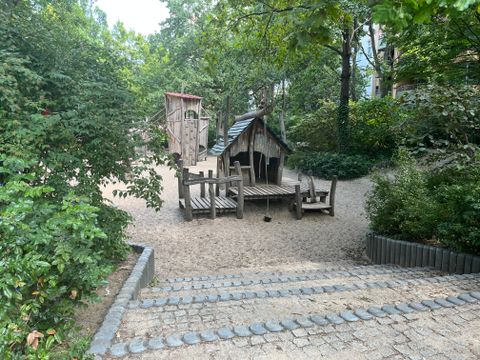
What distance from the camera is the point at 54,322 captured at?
8.00 feet

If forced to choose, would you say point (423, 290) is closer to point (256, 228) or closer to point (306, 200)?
point (256, 228)

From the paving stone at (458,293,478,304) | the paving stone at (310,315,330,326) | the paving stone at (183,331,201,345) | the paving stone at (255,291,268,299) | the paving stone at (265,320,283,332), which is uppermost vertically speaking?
the paving stone at (458,293,478,304)

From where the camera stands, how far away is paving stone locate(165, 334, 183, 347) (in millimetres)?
2424

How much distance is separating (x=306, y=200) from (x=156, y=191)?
24.3ft

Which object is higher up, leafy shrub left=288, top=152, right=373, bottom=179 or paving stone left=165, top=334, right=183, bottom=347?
leafy shrub left=288, top=152, right=373, bottom=179

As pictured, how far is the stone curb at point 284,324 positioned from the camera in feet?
7.91

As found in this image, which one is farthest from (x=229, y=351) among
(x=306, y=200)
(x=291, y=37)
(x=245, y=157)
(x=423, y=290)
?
(x=245, y=157)

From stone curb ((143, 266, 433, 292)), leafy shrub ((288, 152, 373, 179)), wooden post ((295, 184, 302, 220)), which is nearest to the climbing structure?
Result: leafy shrub ((288, 152, 373, 179))

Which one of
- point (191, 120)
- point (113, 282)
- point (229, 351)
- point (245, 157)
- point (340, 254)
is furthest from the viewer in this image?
point (191, 120)

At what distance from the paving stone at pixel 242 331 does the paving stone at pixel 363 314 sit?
94 centimetres

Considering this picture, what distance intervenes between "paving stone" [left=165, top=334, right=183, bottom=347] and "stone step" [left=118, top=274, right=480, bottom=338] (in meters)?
0.17

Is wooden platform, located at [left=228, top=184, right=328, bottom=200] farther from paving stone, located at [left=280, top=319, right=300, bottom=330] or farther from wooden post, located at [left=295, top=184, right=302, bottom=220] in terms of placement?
paving stone, located at [left=280, top=319, right=300, bottom=330]

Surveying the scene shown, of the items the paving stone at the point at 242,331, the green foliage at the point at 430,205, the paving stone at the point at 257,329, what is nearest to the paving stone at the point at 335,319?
the paving stone at the point at 257,329

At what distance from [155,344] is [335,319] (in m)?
1.37
